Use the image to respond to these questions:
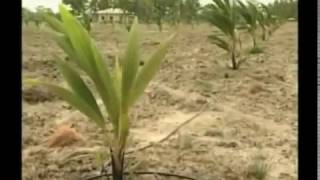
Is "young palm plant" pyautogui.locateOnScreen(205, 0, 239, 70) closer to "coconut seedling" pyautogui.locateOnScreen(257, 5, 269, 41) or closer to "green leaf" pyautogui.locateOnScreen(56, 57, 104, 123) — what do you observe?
"coconut seedling" pyautogui.locateOnScreen(257, 5, 269, 41)

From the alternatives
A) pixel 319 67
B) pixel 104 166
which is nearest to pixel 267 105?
pixel 319 67

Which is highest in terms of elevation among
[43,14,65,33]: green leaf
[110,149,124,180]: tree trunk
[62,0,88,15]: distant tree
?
[62,0,88,15]: distant tree

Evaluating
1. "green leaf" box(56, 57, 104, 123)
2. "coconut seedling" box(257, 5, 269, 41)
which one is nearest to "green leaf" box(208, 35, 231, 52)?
"coconut seedling" box(257, 5, 269, 41)

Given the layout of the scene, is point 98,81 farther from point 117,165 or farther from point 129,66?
point 117,165

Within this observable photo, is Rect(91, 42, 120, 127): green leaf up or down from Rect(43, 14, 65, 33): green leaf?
down

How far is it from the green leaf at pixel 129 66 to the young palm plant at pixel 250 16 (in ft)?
0.96

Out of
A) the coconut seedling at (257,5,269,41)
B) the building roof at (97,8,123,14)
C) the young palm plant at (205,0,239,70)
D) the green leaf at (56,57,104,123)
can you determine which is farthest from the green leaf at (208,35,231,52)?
the green leaf at (56,57,104,123)

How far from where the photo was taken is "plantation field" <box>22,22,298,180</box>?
4.26 ft

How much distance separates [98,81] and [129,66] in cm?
9

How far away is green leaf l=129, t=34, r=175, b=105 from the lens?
4.33 ft
